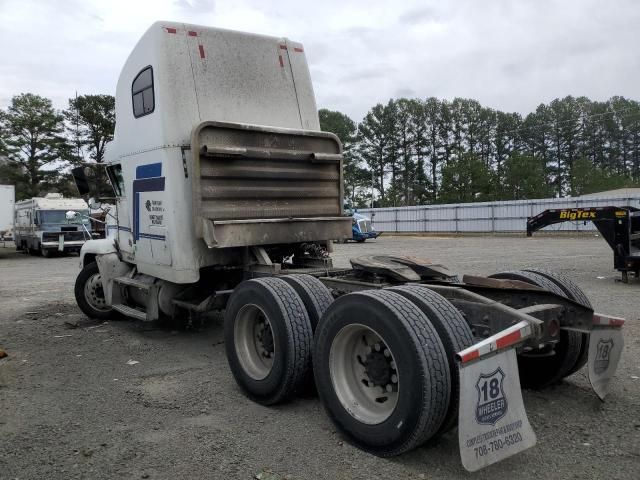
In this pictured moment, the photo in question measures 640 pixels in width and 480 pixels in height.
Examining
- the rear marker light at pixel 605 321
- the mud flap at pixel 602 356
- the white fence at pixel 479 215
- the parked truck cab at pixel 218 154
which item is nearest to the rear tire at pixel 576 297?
the mud flap at pixel 602 356

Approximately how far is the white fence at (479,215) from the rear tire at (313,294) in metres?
29.8

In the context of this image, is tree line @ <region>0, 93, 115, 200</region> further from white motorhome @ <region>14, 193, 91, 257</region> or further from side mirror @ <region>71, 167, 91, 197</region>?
side mirror @ <region>71, 167, 91, 197</region>

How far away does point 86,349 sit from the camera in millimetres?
6496

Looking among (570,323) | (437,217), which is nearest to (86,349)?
(570,323)

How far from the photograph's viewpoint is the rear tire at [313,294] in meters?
4.34

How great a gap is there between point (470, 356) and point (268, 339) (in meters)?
2.11

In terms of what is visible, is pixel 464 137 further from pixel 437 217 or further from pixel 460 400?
pixel 460 400

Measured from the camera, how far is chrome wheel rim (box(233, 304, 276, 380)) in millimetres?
4617

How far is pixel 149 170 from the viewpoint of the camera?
640 cm

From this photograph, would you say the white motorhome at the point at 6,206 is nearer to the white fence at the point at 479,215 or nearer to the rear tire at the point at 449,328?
the white fence at the point at 479,215

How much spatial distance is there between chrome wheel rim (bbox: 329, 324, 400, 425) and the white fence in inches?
1197

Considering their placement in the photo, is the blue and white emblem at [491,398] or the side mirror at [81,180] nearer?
the blue and white emblem at [491,398]

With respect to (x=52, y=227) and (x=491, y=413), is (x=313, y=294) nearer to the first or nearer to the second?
(x=491, y=413)

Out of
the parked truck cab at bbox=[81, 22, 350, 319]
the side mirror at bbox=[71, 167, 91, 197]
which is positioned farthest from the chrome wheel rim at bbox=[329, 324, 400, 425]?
the side mirror at bbox=[71, 167, 91, 197]
